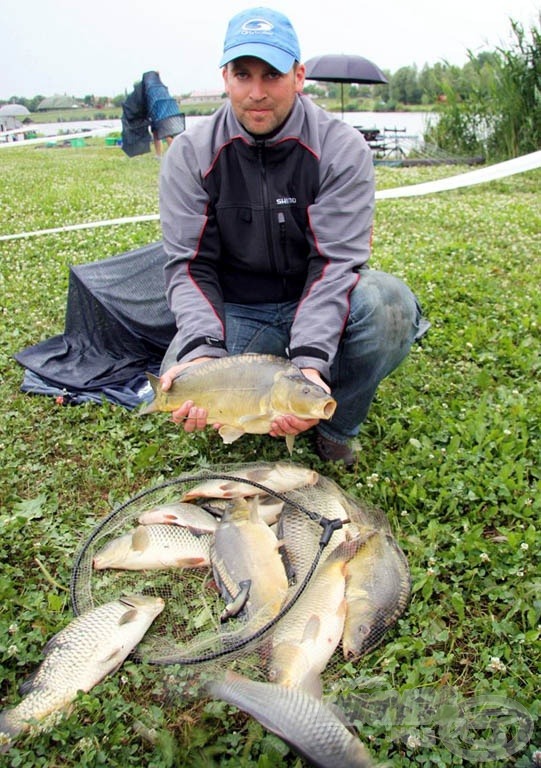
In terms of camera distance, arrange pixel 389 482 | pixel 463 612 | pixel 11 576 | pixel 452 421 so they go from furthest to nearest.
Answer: pixel 452 421 < pixel 389 482 < pixel 11 576 < pixel 463 612

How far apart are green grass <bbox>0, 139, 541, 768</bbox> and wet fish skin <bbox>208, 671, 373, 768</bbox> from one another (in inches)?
8.0

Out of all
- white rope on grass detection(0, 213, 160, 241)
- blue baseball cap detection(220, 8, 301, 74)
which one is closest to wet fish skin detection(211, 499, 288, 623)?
blue baseball cap detection(220, 8, 301, 74)

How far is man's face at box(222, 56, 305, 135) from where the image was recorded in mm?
2748

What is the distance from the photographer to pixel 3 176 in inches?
495

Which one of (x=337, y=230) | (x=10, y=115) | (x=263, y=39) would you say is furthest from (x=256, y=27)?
(x=10, y=115)

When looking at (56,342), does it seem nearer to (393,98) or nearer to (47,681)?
(47,681)

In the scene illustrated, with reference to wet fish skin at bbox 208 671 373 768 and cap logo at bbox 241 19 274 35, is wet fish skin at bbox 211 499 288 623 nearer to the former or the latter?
wet fish skin at bbox 208 671 373 768

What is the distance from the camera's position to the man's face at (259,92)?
2.75m

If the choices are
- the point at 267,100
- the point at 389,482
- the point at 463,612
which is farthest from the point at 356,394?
the point at 267,100

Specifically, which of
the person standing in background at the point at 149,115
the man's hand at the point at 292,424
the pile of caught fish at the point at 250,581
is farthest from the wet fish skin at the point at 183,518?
the person standing in background at the point at 149,115

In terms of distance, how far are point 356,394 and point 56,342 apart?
2.07 m

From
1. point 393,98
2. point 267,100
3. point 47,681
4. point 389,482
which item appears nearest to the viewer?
point 47,681

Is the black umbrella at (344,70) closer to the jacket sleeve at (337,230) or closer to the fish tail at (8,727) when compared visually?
the jacket sleeve at (337,230)

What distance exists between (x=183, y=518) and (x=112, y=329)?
1.83 meters
